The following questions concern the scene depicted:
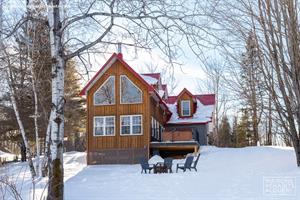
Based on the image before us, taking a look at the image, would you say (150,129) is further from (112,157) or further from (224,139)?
(224,139)

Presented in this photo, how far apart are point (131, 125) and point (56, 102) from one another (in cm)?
1794

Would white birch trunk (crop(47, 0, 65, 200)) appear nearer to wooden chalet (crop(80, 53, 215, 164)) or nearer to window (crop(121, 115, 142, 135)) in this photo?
wooden chalet (crop(80, 53, 215, 164))

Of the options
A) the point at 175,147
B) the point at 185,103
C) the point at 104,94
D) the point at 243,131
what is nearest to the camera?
the point at 104,94

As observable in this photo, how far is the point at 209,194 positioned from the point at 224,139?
1245 inches

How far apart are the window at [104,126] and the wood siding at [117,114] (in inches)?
7.4

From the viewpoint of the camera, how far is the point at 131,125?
25922 mm

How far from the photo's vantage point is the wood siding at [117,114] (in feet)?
84.0

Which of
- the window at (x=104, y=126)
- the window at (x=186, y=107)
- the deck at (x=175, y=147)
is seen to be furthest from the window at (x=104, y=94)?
the window at (x=186, y=107)

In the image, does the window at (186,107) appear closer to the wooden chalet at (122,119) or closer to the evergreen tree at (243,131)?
the wooden chalet at (122,119)

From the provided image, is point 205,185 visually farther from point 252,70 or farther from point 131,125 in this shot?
point 131,125

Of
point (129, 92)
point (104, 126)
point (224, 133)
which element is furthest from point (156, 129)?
point (224, 133)

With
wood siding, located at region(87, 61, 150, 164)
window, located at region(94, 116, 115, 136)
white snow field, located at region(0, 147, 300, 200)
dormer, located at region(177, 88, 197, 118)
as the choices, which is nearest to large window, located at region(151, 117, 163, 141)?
wood siding, located at region(87, 61, 150, 164)

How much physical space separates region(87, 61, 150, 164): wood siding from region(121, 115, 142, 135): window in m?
0.19

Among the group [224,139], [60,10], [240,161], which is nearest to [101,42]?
[60,10]
